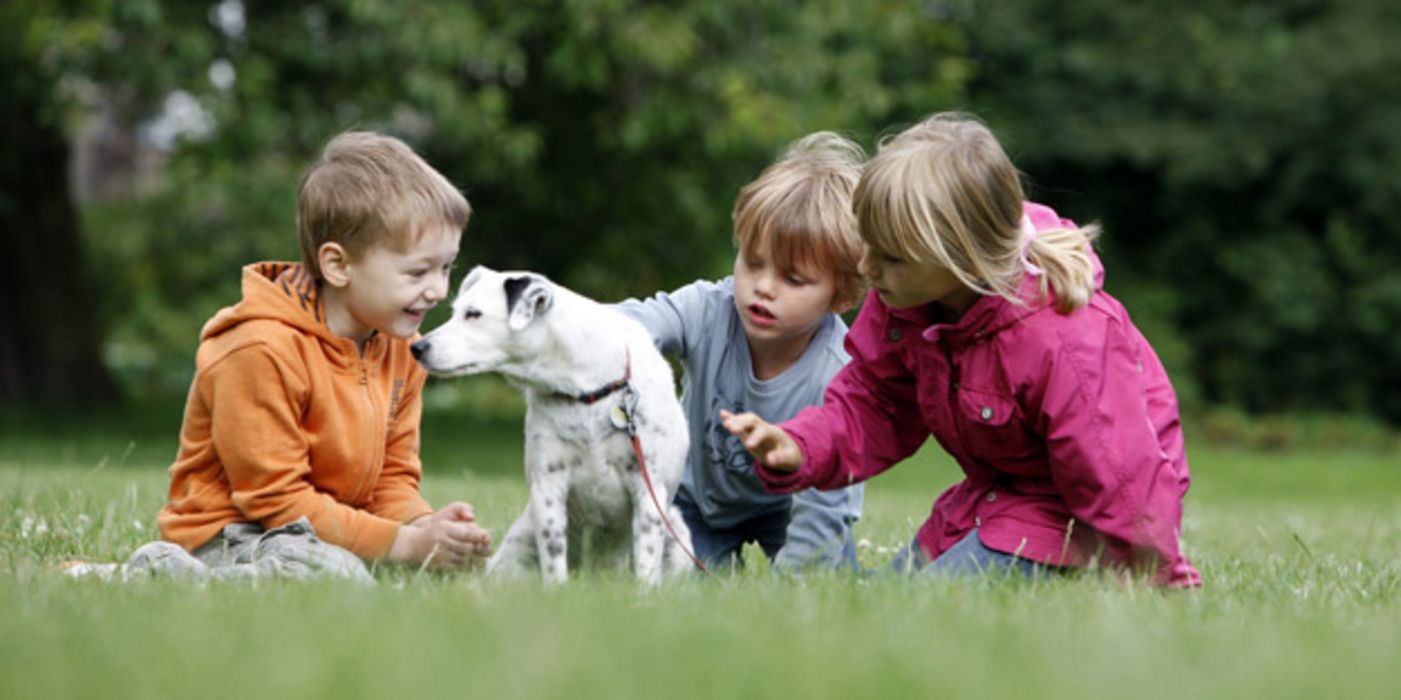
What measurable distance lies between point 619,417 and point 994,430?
1123mm

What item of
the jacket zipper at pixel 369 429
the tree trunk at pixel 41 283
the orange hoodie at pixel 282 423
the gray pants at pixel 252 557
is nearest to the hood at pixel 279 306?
the orange hoodie at pixel 282 423

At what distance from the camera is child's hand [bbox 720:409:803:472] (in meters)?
4.25

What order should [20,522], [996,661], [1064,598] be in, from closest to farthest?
[996,661]
[1064,598]
[20,522]

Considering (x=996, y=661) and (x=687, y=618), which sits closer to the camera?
(x=996, y=661)

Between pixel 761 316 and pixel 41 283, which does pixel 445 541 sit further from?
pixel 41 283

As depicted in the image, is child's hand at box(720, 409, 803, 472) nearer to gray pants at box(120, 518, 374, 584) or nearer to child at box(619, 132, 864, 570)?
child at box(619, 132, 864, 570)

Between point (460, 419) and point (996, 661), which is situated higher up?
point (996, 661)

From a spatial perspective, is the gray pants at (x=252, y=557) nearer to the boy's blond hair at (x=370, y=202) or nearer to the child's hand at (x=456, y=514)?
the child's hand at (x=456, y=514)

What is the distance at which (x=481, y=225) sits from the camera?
16891 mm

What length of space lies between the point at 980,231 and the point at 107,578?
2.57 metres

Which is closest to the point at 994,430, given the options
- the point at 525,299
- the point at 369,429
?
the point at 525,299

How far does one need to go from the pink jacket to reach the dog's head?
83 centimetres

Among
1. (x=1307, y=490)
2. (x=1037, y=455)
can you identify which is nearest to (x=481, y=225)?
(x=1307, y=490)

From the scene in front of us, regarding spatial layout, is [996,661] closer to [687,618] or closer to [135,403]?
[687,618]
